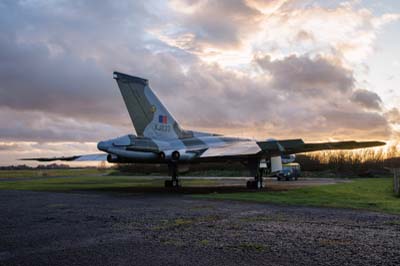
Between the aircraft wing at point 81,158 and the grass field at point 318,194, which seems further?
the aircraft wing at point 81,158

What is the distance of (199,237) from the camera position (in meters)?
6.64

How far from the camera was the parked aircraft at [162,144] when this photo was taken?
18609 millimetres

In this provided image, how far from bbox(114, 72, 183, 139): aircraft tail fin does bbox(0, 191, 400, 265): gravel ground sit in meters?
9.34

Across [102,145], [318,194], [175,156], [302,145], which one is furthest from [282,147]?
[102,145]

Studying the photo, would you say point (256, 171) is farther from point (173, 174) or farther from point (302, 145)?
point (173, 174)

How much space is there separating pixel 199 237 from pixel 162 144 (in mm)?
13228

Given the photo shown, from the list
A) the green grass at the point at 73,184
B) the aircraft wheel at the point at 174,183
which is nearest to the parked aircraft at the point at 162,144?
the green grass at the point at 73,184

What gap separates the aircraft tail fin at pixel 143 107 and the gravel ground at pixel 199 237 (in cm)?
934

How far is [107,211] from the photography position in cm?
1066

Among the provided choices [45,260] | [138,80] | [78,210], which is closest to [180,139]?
[138,80]

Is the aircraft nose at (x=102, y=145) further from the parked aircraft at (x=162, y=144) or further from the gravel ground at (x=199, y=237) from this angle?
the gravel ground at (x=199, y=237)

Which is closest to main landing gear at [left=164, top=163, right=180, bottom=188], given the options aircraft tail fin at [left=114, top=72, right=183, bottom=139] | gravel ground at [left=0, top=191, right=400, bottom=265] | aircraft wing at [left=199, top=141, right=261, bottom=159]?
aircraft tail fin at [left=114, top=72, right=183, bottom=139]

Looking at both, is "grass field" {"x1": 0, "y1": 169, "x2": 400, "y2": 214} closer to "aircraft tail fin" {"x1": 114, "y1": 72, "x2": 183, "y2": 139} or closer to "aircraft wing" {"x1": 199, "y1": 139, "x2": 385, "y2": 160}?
"aircraft wing" {"x1": 199, "y1": 139, "x2": 385, "y2": 160}

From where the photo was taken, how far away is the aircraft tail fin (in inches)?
758
